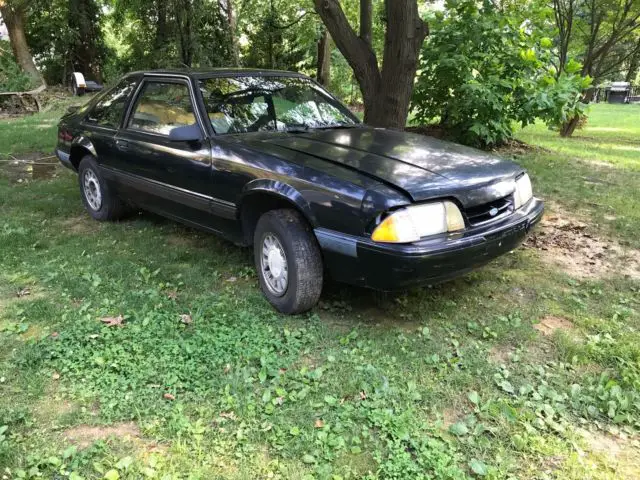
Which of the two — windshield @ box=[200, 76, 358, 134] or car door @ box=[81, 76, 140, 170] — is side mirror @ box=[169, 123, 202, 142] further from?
car door @ box=[81, 76, 140, 170]

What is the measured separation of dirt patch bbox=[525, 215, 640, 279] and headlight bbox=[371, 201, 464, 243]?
1.69m

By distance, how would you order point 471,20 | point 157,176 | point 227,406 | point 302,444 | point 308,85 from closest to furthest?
point 302,444
point 227,406
point 157,176
point 308,85
point 471,20

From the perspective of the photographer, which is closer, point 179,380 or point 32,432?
point 32,432

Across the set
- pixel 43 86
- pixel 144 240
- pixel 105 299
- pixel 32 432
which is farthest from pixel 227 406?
pixel 43 86

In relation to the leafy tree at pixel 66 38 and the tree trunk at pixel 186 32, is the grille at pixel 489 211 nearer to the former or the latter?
the tree trunk at pixel 186 32

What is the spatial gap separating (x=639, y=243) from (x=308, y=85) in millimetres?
3216

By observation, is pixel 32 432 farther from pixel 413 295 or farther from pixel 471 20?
pixel 471 20

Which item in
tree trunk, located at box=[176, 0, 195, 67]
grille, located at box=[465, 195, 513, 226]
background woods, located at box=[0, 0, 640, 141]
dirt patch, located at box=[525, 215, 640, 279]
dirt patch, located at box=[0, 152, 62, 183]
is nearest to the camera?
grille, located at box=[465, 195, 513, 226]

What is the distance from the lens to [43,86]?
16234 millimetres

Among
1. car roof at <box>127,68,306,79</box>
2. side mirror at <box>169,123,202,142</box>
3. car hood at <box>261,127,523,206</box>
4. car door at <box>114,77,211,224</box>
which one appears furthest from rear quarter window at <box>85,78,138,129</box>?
car hood at <box>261,127,523,206</box>

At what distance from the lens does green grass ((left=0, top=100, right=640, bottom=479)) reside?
231cm

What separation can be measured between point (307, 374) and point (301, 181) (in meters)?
1.14

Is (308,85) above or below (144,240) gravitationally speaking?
above

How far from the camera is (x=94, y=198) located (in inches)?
212
